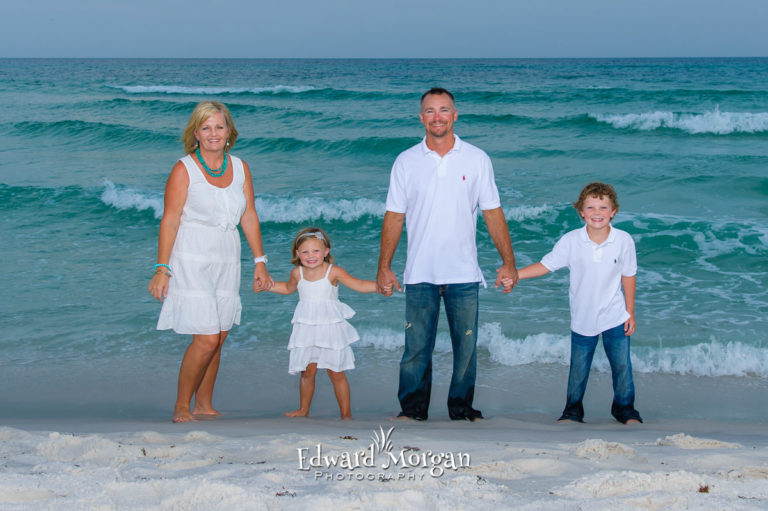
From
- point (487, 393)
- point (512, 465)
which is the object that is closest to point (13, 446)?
point (512, 465)

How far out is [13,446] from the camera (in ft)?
11.1

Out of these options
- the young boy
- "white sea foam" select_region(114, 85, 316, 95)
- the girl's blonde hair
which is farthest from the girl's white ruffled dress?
"white sea foam" select_region(114, 85, 316, 95)

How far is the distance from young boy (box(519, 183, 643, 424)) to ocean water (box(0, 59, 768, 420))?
84 centimetres

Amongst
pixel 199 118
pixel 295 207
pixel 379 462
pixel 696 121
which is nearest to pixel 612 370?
pixel 379 462

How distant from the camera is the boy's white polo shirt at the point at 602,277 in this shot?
13.5ft

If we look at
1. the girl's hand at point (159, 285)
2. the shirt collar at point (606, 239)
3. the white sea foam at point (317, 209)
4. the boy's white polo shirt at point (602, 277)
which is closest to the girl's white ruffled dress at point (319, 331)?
the girl's hand at point (159, 285)

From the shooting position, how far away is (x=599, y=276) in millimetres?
4129

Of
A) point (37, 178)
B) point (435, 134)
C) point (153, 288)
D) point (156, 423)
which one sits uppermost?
point (37, 178)

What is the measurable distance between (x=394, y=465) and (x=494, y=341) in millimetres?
3043

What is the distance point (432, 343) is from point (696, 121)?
756 inches

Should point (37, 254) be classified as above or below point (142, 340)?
above

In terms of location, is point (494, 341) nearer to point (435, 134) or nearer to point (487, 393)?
point (487, 393)

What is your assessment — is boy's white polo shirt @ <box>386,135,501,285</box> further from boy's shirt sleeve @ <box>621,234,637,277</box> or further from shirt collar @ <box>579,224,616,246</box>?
boy's shirt sleeve @ <box>621,234,637,277</box>

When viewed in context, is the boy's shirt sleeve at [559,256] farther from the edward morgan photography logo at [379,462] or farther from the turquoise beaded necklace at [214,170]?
the turquoise beaded necklace at [214,170]
